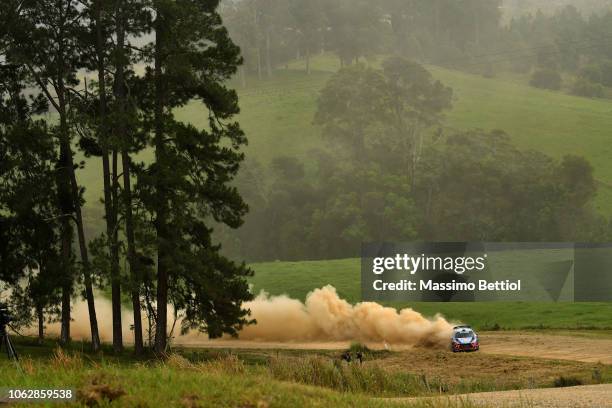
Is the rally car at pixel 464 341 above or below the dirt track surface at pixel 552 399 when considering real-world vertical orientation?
below

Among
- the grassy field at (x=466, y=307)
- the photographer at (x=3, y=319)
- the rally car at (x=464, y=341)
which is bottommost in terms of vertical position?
the grassy field at (x=466, y=307)

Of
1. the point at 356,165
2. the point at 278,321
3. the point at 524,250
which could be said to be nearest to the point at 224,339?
the point at 278,321

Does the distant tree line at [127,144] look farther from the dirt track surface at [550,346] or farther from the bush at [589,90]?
the bush at [589,90]

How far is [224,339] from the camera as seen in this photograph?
62844 mm

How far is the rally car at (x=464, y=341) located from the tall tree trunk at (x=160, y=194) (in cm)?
1601

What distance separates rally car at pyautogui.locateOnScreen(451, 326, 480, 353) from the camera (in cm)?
4812

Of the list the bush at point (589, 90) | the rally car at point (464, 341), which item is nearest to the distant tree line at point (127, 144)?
the rally car at point (464, 341)

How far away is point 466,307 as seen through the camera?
7006 centimetres

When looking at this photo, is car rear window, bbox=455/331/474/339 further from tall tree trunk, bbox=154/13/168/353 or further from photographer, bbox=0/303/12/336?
photographer, bbox=0/303/12/336

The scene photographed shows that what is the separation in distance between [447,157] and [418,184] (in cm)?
542

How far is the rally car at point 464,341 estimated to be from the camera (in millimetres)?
48125

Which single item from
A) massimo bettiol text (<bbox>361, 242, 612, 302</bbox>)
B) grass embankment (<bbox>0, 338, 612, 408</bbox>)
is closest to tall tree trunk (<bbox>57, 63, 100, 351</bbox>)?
grass embankment (<bbox>0, 338, 612, 408</bbox>)

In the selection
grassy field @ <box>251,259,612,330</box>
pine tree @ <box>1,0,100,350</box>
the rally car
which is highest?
pine tree @ <box>1,0,100,350</box>

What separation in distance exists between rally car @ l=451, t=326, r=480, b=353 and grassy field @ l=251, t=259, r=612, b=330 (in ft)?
44.5
